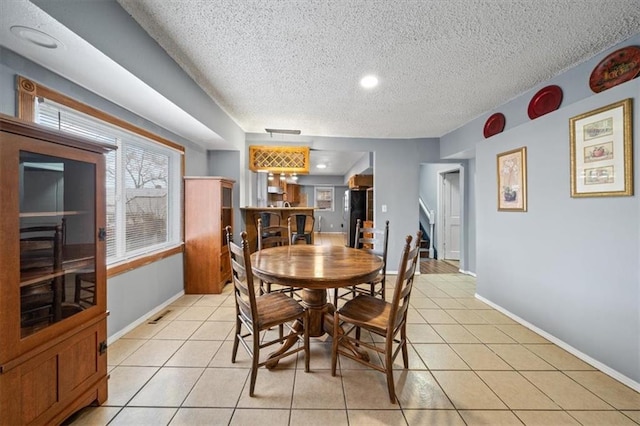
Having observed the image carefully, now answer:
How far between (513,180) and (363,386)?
2.63 meters

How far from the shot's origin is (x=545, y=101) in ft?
8.31

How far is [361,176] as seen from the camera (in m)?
5.98

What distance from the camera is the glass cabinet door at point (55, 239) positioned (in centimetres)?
114

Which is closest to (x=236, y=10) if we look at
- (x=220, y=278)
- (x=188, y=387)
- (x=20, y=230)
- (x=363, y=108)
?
(x=20, y=230)

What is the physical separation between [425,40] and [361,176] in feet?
13.7

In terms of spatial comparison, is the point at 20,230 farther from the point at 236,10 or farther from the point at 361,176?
the point at 361,176

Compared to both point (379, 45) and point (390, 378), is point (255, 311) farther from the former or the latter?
point (379, 45)

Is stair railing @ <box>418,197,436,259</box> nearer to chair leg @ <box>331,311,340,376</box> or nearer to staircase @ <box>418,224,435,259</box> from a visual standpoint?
staircase @ <box>418,224,435,259</box>

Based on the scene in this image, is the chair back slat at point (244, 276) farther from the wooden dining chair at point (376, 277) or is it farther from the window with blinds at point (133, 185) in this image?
the window with blinds at point (133, 185)

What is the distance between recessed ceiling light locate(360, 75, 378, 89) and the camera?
2359mm

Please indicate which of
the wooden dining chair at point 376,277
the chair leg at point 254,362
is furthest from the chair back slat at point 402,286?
A: the chair leg at point 254,362

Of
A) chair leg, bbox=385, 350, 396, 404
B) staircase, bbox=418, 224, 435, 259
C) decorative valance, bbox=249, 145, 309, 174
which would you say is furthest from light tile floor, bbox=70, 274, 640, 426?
staircase, bbox=418, 224, 435, 259

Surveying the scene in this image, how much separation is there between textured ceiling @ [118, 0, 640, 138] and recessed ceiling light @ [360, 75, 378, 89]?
2.8 inches

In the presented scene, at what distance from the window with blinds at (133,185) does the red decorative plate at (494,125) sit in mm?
4185
